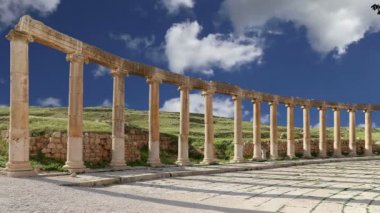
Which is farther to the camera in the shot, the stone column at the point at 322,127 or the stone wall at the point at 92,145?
the stone column at the point at 322,127

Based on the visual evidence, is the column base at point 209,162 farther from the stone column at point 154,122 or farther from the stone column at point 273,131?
the stone column at point 273,131

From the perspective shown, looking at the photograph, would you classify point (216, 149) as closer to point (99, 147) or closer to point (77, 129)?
point (99, 147)

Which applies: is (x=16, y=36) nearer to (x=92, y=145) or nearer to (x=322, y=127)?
(x=92, y=145)

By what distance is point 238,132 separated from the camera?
3862 centimetres

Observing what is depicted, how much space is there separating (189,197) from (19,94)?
371 inches

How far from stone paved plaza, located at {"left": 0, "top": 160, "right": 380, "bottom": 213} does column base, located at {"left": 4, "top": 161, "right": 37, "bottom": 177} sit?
4.36ft

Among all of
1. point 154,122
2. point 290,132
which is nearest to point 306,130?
point 290,132

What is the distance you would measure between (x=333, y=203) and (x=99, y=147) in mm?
19528

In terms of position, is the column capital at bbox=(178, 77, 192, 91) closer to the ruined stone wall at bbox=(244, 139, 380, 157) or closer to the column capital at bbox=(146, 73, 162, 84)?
the column capital at bbox=(146, 73, 162, 84)

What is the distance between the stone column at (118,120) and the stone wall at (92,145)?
129 inches

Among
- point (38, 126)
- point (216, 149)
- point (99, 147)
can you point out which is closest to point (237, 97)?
point (216, 149)

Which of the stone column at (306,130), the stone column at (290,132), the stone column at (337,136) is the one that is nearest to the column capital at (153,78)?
the stone column at (290,132)

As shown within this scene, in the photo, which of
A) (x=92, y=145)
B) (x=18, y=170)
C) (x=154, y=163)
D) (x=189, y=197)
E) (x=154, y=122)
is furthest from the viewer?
(x=154, y=122)

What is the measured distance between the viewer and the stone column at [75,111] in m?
23.8
